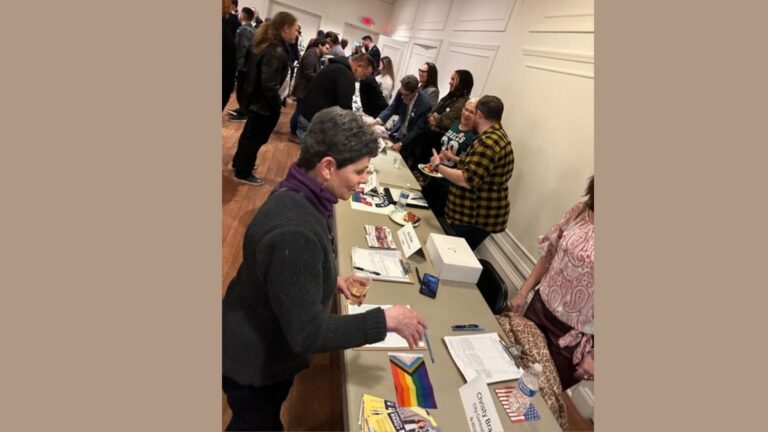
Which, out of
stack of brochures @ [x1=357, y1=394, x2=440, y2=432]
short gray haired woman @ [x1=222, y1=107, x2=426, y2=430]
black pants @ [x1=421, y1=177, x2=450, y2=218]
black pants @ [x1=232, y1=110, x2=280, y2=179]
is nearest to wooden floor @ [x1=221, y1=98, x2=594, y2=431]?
black pants @ [x1=232, y1=110, x2=280, y2=179]

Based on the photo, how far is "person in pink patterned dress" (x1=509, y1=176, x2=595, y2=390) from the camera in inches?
64.5

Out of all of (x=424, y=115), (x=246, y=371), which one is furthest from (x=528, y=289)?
(x=424, y=115)

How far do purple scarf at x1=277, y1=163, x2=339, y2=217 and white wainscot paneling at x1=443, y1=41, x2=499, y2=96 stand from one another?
3.80 m

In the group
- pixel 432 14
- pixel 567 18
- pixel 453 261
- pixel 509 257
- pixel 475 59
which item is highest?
pixel 432 14

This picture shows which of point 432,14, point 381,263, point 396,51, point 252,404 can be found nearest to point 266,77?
point 381,263

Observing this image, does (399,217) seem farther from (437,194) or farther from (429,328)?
(437,194)

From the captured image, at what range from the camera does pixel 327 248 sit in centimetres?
108

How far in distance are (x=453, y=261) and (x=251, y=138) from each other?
9.49 ft

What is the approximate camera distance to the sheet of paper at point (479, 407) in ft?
3.83

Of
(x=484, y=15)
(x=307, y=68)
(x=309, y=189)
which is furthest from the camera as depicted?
(x=307, y=68)

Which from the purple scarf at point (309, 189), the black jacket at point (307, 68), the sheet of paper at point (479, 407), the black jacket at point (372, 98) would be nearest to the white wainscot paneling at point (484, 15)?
the black jacket at point (372, 98)

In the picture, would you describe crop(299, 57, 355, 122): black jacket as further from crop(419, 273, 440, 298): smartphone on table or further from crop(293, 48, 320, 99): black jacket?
crop(419, 273, 440, 298): smartphone on table

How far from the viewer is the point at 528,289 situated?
7.08 ft

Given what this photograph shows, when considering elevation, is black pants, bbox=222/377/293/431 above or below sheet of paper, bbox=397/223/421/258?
below
